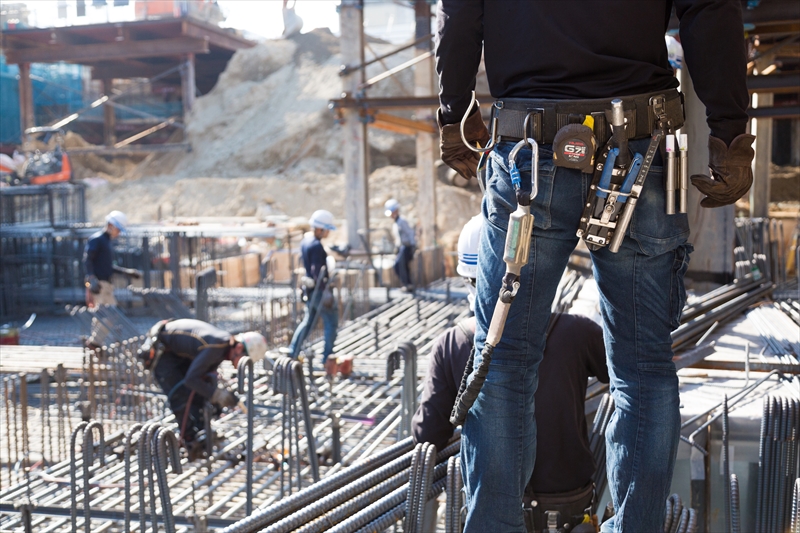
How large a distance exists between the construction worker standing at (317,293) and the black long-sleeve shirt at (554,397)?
21.6 ft

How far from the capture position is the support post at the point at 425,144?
1759 centimetres

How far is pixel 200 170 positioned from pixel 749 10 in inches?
1369

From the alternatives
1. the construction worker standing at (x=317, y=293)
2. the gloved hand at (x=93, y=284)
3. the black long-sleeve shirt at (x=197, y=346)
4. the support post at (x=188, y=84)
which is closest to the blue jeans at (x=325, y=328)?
the construction worker standing at (x=317, y=293)

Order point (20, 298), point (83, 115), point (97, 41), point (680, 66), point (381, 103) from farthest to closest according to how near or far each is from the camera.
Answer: point (83, 115), point (97, 41), point (20, 298), point (381, 103), point (680, 66)

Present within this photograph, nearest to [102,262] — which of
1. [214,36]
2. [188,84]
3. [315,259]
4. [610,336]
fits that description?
[315,259]

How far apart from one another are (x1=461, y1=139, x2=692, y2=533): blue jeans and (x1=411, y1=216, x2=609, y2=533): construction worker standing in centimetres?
58

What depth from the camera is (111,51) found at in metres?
37.3

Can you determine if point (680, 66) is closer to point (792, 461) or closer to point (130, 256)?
point (792, 461)

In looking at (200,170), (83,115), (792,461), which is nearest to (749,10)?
(792,461)

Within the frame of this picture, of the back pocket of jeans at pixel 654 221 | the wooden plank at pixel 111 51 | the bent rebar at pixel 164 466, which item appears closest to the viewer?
the back pocket of jeans at pixel 654 221

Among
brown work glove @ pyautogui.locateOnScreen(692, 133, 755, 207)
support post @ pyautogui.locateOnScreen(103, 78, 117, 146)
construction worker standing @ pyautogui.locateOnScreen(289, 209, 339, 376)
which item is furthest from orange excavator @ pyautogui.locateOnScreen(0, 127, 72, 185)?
brown work glove @ pyautogui.locateOnScreen(692, 133, 755, 207)

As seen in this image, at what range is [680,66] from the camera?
809cm

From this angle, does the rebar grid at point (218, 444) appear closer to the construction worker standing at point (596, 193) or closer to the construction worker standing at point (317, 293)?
the construction worker standing at point (317, 293)

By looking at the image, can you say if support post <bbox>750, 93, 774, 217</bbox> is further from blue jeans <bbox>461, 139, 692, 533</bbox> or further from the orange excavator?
the orange excavator
